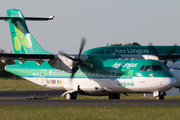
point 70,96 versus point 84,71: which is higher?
point 84,71

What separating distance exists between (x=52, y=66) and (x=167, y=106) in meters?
11.2

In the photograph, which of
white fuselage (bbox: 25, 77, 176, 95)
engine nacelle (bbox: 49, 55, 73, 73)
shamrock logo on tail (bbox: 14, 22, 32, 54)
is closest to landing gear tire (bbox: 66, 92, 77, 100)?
white fuselage (bbox: 25, 77, 176, 95)

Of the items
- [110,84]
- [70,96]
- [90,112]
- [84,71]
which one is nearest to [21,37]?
[84,71]

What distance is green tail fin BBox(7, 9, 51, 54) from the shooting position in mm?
30234

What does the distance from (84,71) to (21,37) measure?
7.40 metres

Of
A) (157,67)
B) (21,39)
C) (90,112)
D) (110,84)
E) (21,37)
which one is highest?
(21,37)

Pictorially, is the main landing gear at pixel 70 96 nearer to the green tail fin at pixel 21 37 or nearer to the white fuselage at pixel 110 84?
the white fuselage at pixel 110 84

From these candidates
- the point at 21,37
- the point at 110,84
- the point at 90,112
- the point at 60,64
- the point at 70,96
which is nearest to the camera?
the point at 90,112

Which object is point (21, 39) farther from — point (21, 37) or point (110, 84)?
point (110, 84)

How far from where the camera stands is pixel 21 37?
30.5 metres

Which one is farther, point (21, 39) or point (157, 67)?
point (21, 39)

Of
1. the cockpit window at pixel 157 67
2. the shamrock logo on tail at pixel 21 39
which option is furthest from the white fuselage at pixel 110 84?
the shamrock logo on tail at pixel 21 39

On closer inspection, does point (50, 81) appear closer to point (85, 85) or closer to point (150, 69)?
point (85, 85)

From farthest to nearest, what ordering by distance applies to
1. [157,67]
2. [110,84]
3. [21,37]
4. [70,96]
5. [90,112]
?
1. [21,37]
2. [70,96]
3. [110,84]
4. [157,67]
5. [90,112]
